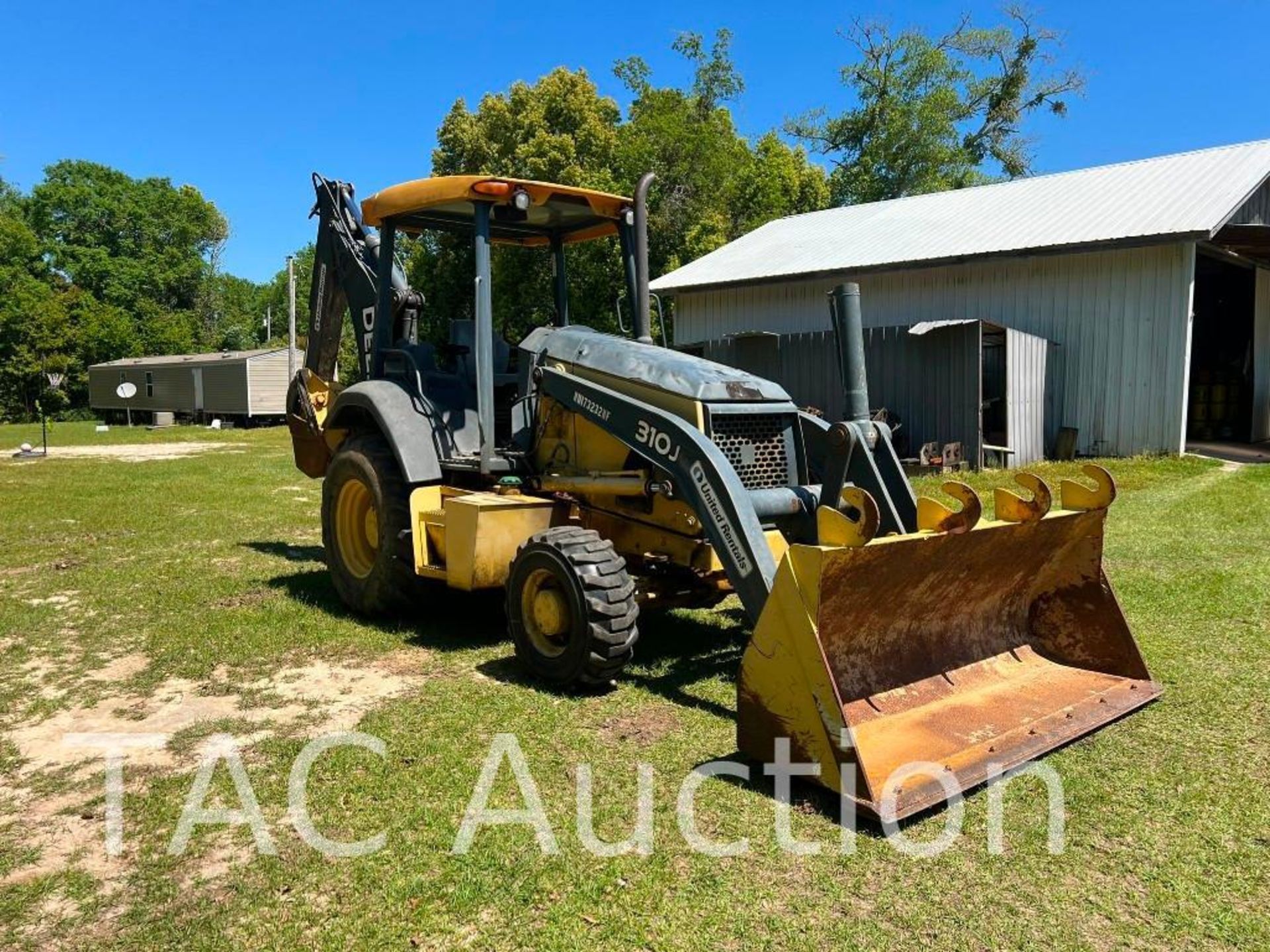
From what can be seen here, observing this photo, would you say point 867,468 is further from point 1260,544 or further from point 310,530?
point 310,530

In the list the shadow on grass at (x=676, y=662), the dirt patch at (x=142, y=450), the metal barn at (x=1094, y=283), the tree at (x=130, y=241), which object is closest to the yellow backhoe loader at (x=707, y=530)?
the shadow on grass at (x=676, y=662)

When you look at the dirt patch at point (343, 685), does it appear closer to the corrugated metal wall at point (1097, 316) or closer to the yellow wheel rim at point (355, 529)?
the yellow wheel rim at point (355, 529)

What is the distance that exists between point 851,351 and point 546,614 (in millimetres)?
2121

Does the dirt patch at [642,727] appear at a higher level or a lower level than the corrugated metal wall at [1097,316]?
lower

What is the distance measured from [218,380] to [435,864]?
40726 millimetres

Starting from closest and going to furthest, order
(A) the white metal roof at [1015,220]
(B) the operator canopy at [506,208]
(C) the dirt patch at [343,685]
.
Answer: (C) the dirt patch at [343,685] < (B) the operator canopy at [506,208] < (A) the white metal roof at [1015,220]

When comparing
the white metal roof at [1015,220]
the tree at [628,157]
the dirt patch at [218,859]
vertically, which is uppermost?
the tree at [628,157]

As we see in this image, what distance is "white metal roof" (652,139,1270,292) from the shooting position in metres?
16.6

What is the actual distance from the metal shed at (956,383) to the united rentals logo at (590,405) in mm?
11695

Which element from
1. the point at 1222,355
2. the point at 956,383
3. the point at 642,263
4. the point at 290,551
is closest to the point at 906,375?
the point at 956,383

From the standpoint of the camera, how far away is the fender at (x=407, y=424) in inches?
259

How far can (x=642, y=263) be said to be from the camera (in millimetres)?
6398

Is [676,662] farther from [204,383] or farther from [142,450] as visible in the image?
[204,383]

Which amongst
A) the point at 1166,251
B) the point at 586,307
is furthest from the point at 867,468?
the point at 586,307
